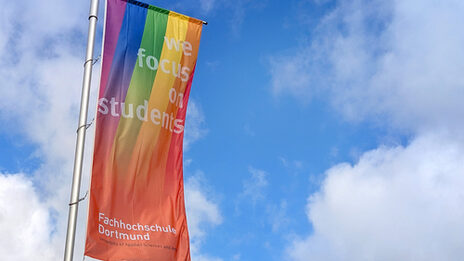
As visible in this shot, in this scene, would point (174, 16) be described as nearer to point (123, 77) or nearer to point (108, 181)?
point (123, 77)

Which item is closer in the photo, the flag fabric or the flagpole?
the flagpole

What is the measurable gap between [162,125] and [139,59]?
198 centimetres

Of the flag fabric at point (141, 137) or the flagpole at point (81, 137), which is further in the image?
the flag fabric at point (141, 137)

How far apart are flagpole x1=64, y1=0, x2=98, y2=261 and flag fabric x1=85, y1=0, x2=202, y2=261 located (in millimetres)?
377

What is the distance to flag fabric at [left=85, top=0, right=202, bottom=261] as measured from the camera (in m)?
14.1

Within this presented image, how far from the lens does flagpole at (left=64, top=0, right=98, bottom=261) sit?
44.3ft

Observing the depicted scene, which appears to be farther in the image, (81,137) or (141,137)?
(141,137)

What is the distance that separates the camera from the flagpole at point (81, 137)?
13.5 metres

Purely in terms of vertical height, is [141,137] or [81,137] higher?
[141,137]

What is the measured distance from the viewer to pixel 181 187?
16.0 meters

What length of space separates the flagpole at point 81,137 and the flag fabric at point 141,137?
0.38 meters

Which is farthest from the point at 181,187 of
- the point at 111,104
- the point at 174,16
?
the point at 174,16

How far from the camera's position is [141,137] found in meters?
15.5

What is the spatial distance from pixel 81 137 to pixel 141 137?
167 centimetres
